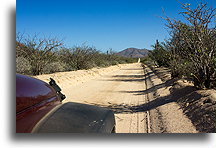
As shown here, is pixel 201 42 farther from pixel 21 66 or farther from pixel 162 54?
pixel 162 54

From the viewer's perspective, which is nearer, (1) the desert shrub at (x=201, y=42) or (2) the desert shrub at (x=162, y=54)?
(1) the desert shrub at (x=201, y=42)

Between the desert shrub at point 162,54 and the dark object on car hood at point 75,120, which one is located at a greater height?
the desert shrub at point 162,54

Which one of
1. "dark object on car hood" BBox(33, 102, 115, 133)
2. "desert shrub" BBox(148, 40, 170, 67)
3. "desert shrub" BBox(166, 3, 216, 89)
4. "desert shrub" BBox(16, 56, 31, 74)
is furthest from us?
"desert shrub" BBox(148, 40, 170, 67)

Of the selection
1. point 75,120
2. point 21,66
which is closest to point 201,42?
point 75,120

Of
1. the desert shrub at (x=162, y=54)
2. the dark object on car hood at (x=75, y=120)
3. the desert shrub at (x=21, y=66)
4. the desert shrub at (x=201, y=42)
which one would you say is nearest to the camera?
the dark object on car hood at (x=75, y=120)

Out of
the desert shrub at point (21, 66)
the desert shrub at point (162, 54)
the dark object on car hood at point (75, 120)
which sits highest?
the desert shrub at point (162, 54)

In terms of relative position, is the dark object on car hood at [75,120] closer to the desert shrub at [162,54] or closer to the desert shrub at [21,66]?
the desert shrub at [21,66]

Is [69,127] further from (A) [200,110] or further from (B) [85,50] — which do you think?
(B) [85,50]

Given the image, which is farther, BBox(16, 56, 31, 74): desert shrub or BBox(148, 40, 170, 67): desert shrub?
BBox(148, 40, 170, 67): desert shrub

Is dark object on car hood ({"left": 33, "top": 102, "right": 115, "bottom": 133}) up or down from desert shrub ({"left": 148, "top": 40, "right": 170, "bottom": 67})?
down

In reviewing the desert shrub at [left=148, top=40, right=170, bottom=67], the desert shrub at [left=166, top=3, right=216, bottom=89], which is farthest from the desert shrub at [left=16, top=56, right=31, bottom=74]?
the desert shrub at [left=148, top=40, right=170, bottom=67]

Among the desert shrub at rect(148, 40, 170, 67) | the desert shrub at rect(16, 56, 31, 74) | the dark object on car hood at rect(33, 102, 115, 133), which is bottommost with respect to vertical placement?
the dark object on car hood at rect(33, 102, 115, 133)

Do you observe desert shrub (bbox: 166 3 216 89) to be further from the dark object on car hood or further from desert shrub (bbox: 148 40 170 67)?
desert shrub (bbox: 148 40 170 67)

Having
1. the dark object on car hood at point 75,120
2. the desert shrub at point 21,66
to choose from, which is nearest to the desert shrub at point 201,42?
the dark object on car hood at point 75,120
